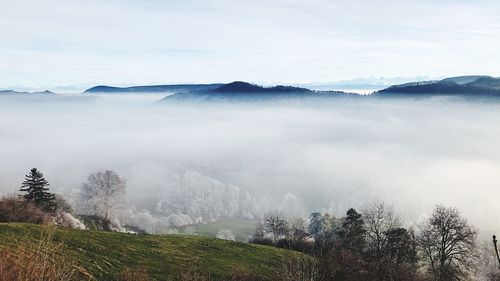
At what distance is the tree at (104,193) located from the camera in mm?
118688

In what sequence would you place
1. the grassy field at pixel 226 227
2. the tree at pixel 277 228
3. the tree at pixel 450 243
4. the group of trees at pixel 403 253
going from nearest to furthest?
the group of trees at pixel 403 253 → the tree at pixel 450 243 → the tree at pixel 277 228 → the grassy field at pixel 226 227

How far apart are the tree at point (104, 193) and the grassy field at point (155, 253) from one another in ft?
197

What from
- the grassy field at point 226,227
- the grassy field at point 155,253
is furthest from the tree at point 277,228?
the grassy field at point 226,227

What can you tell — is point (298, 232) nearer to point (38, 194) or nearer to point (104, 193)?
point (104, 193)

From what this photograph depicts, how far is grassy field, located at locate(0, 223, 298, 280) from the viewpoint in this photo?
41.9 metres

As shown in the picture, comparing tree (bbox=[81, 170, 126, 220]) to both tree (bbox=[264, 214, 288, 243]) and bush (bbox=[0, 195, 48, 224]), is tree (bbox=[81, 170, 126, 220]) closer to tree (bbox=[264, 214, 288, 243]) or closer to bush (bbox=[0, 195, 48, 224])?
tree (bbox=[264, 214, 288, 243])

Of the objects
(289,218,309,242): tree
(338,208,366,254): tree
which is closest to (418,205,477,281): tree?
(338,208,366,254): tree

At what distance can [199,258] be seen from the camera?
53.7 metres

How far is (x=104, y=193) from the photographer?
118812mm

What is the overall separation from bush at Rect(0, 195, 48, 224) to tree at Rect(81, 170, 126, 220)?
44.3 meters

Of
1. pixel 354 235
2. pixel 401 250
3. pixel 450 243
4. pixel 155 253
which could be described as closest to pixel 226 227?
pixel 354 235

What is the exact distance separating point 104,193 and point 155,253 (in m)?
72.7

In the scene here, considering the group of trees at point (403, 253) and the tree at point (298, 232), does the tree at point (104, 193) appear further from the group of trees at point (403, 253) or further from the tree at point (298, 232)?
the group of trees at point (403, 253)

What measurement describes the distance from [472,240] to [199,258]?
1376 inches
